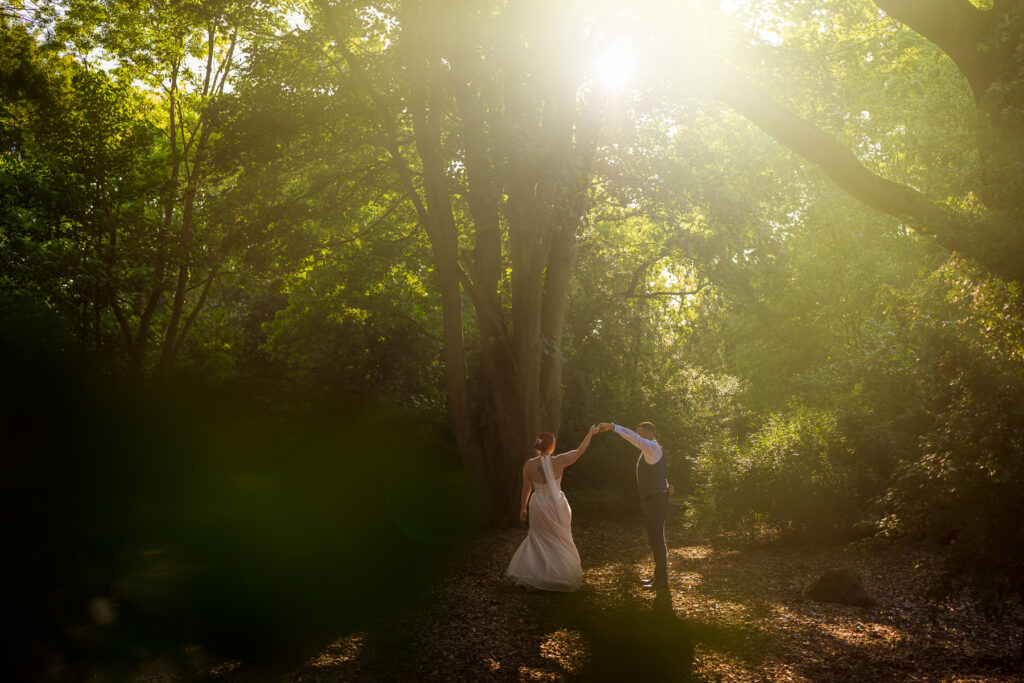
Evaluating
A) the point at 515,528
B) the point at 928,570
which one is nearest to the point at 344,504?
the point at 515,528

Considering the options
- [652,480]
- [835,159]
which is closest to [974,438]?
[835,159]

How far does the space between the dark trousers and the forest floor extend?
1.05ft

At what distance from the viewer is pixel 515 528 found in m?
16.6

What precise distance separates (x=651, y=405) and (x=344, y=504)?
9.14 metres

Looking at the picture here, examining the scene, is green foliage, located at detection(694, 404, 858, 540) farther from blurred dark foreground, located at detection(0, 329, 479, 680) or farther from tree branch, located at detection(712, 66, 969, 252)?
tree branch, located at detection(712, 66, 969, 252)

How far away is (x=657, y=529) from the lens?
422 inches

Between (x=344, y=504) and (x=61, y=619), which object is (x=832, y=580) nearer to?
(x=61, y=619)

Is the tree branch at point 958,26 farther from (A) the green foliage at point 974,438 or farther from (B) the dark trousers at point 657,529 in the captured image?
(B) the dark trousers at point 657,529

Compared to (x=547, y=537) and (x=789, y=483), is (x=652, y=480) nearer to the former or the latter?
(x=547, y=537)

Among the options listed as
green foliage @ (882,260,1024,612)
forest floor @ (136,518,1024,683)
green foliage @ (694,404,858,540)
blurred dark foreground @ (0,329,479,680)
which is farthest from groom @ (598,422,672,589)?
green foliage @ (882,260,1024,612)

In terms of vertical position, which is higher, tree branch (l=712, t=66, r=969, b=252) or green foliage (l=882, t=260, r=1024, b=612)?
tree branch (l=712, t=66, r=969, b=252)

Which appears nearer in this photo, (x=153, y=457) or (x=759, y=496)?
(x=759, y=496)

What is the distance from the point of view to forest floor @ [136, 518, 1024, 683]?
22.8 feet

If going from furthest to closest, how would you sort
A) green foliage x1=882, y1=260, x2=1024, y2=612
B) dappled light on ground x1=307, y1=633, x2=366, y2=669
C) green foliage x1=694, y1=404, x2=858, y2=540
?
green foliage x1=694, y1=404, x2=858, y2=540 → dappled light on ground x1=307, y1=633, x2=366, y2=669 → green foliage x1=882, y1=260, x2=1024, y2=612
